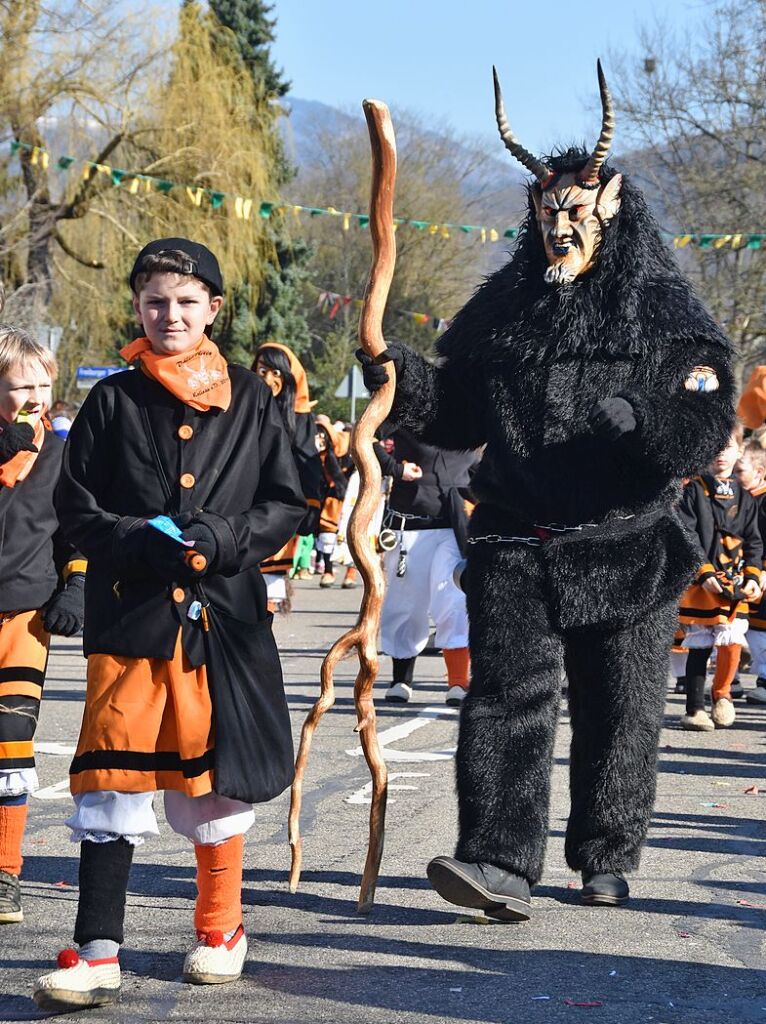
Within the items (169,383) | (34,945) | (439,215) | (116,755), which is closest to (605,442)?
(169,383)

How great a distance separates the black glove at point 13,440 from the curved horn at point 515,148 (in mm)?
1740

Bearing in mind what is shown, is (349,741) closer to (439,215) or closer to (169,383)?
(169,383)

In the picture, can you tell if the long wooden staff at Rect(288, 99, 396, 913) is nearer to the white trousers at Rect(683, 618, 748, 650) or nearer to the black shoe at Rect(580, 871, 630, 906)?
the black shoe at Rect(580, 871, 630, 906)

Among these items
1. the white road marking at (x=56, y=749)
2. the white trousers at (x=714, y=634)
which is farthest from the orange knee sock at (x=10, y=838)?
the white trousers at (x=714, y=634)

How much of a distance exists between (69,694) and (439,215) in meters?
41.9

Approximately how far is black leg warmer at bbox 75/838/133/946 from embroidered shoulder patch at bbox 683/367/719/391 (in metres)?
2.14

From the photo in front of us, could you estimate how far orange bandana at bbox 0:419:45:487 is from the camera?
5.15 m

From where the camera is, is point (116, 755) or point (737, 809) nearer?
point (116, 755)

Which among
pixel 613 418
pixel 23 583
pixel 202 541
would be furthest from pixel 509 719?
pixel 23 583

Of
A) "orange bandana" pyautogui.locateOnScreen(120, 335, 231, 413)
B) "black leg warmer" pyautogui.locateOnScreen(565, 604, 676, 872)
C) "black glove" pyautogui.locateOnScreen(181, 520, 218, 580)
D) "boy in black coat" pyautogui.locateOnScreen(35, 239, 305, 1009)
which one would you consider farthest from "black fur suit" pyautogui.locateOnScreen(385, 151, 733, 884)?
"black glove" pyautogui.locateOnScreen(181, 520, 218, 580)

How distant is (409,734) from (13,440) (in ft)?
14.1

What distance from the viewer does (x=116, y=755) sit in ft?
13.6

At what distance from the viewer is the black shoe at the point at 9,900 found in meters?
4.89

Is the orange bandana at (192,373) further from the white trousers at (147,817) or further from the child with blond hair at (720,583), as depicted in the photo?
the child with blond hair at (720,583)
